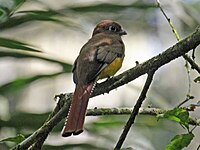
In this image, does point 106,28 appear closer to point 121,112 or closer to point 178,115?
point 121,112

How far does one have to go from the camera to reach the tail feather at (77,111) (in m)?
1.24

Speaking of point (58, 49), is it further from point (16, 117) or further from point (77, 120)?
point (77, 120)

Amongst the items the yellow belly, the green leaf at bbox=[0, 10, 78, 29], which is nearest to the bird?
the yellow belly

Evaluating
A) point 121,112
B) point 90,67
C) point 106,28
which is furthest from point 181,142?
point 106,28

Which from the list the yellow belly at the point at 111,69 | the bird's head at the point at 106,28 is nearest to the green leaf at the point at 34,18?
the bird's head at the point at 106,28

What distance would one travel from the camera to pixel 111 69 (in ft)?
5.85

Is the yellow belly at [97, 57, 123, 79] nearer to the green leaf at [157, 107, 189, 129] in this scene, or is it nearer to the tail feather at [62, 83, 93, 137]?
the tail feather at [62, 83, 93, 137]

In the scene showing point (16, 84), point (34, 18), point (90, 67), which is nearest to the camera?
point (90, 67)

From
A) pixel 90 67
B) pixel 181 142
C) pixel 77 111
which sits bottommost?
pixel 181 142

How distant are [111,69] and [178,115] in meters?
0.63

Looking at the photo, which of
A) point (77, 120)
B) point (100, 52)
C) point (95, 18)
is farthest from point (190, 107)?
point (95, 18)

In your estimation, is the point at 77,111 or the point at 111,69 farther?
the point at 111,69

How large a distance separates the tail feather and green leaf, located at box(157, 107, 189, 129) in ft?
0.56

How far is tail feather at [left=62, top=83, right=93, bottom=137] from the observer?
1.24 metres
